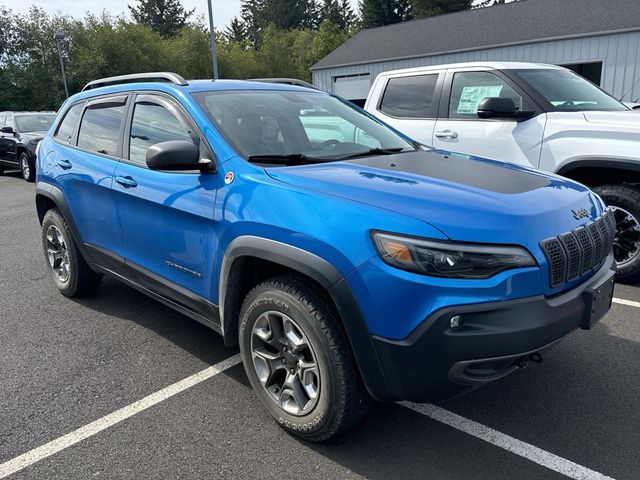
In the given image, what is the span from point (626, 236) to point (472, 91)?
6.83ft

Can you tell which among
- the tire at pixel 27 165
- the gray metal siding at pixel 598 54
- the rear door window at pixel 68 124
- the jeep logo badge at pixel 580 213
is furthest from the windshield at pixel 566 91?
the gray metal siding at pixel 598 54

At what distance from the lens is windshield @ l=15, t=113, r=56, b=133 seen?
1319 cm

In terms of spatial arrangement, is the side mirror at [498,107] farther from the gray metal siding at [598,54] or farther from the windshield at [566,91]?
the gray metal siding at [598,54]

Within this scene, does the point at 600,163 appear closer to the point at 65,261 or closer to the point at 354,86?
the point at 65,261

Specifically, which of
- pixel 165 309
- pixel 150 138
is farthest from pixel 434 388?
pixel 165 309

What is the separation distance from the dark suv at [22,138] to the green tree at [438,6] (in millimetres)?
44128

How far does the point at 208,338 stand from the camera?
386 centimetres

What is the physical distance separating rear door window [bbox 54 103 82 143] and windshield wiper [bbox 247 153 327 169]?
231cm

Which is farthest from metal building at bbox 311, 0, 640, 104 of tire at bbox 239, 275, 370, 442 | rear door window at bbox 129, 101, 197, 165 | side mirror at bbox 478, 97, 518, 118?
tire at bbox 239, 275, 370, 442

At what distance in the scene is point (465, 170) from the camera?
2.95 m

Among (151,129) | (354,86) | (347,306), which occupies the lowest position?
(347,306)

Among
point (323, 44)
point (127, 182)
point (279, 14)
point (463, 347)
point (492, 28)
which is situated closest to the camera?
point (463, 347)

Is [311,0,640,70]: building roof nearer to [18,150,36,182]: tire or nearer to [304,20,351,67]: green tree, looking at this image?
[18,150,36,182]: tire

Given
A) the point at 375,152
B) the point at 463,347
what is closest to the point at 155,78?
the point at 375,152
